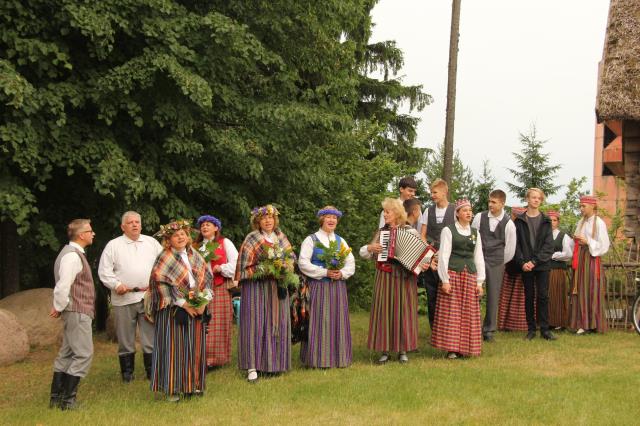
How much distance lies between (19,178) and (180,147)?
222 centimetres

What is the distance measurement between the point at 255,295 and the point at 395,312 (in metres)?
1.74

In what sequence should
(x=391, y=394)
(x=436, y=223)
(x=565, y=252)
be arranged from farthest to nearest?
(x=565, y=252), (x=436, y=223), (x=391, y=394)

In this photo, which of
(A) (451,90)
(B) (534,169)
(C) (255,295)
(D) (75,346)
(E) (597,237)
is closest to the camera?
(D) (75,346)

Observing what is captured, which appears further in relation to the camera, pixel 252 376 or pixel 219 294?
pixel 219 294

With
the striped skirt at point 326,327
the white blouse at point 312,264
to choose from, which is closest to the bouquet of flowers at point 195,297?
the white blouse at point 312,264

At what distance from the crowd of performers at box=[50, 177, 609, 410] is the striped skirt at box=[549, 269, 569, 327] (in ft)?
5.83

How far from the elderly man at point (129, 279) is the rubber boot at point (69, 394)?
1318 millimetres

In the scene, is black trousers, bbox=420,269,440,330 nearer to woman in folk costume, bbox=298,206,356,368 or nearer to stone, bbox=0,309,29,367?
woman in folk costume, bbox=298,206,356,368

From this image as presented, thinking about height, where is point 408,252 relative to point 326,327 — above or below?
above

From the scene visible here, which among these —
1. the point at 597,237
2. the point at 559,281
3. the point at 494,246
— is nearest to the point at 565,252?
the point at 559,281

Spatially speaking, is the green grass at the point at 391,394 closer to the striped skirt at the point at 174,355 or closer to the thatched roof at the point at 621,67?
the striped skirt at the point at 174,355

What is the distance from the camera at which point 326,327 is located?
861 cm

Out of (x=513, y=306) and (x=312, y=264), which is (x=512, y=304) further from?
(x=312, y=264)

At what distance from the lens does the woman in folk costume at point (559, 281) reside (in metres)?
11.6
